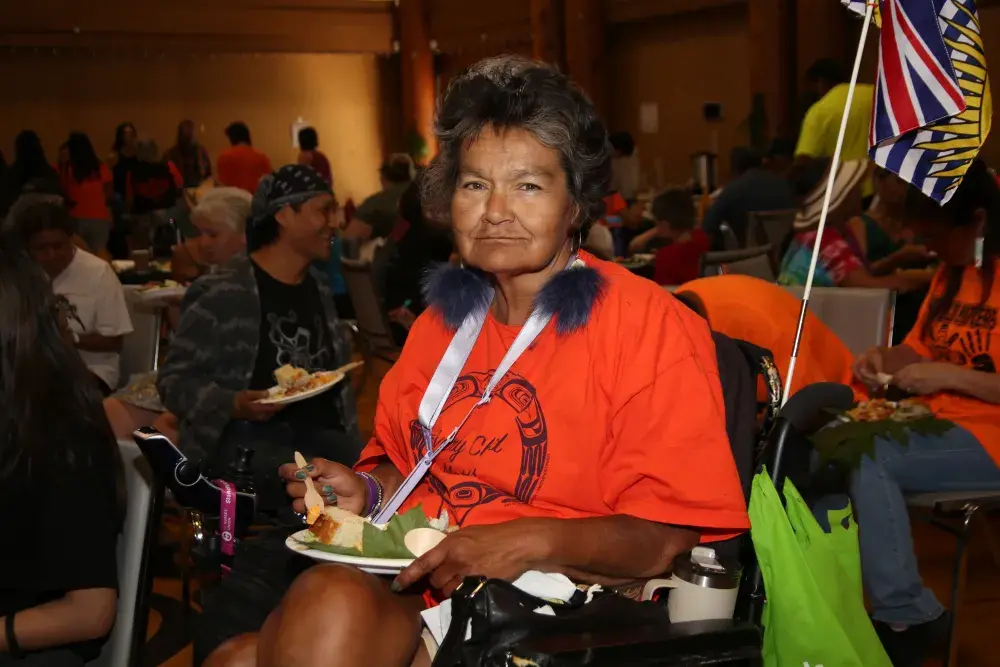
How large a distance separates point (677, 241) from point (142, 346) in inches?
118

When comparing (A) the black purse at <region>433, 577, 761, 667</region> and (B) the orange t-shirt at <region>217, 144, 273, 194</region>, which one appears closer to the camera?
(A) the black purse at <region>433, 577, 761, 667</region>

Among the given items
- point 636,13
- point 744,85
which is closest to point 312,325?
point 744,85

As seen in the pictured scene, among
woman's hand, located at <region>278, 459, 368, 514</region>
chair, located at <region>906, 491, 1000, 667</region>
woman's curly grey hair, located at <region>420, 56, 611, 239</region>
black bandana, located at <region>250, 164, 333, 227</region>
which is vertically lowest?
chair, located at <region>906, 491, 1000, 667</region>

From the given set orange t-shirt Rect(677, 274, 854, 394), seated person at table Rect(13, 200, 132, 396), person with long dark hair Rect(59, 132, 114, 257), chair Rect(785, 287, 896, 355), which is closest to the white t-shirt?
seated person at table Rect(13, 200, 132, 396)

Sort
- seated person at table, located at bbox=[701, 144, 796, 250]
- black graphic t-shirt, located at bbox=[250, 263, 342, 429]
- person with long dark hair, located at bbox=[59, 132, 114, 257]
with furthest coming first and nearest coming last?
person with long dark hair, located at bbox=[59, 132, 114, 257] → seated person at table, located at bbox=[701, 144, 796, 250] → black graphic t-shirt, located at bbox=[250, 263, 342, 429]

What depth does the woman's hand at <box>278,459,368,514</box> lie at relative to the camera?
6.27 feet

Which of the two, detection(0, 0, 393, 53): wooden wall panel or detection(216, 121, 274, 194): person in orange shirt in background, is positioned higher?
detection(0, 0, 393, 53): wooden wall panel

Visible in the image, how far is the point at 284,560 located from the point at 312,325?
1.73 m

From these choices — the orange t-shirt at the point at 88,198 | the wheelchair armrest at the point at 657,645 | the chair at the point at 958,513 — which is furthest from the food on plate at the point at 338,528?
the orange t-shirt at the point at 88,198

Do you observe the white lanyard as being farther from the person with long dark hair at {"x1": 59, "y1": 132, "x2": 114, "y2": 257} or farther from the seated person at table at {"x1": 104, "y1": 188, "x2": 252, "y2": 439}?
the person with long dark hair at {"x1": 59, "y1": 132, "x2": 114, "y2": 257}

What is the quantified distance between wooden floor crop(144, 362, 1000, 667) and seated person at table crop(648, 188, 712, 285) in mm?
1669

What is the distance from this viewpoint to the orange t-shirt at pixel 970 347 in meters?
3.17

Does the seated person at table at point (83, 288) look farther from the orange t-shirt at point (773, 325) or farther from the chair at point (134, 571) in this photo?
the chair at point (134, 571)

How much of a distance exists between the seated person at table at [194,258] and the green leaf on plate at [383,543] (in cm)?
219
